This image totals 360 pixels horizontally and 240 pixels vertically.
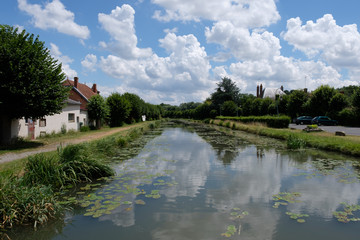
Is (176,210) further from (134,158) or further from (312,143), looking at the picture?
(312,143)

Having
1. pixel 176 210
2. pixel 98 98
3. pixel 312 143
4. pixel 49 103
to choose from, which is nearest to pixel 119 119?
pixel 98 98

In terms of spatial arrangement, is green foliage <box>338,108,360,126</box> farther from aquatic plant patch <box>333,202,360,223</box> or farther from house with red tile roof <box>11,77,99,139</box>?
house with red tile roof <box>11,77,99,139</box>

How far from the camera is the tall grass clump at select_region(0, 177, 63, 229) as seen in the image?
4973mm

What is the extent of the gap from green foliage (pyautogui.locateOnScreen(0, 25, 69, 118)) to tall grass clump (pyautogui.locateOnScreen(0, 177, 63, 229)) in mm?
8524

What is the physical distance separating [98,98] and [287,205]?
28.6 m

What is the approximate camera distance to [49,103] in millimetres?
14008

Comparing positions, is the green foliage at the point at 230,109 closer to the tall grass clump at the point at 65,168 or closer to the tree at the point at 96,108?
the tree at the point at 96,108

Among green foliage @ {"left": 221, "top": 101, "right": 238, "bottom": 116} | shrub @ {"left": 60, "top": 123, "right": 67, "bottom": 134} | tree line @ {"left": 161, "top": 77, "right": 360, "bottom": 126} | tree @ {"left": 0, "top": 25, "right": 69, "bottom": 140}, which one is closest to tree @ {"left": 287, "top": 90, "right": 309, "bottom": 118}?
tree line @ {"left": 161, "top": 77, "right": 360, "bottom": 126}

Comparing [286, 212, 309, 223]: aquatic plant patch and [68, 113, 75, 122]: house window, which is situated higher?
[68, 113, 75, 122]: house window

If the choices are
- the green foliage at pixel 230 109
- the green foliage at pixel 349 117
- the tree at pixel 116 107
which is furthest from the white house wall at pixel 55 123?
the green foliage at pixel 230 109

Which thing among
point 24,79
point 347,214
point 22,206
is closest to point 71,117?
point 24,79

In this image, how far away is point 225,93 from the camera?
65.0 m

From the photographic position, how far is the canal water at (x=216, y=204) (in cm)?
493

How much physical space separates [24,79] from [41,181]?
7925mm
